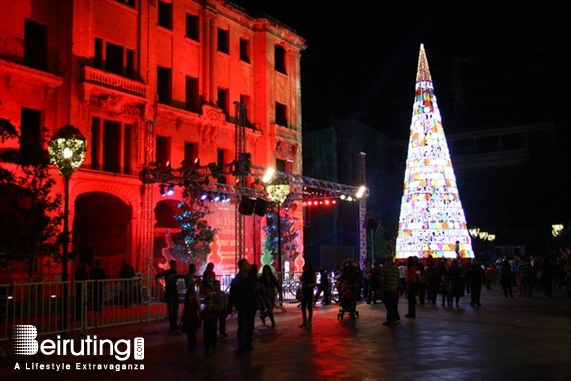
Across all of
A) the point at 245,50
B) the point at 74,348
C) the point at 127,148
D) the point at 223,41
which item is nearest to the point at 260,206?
the point at 127,148

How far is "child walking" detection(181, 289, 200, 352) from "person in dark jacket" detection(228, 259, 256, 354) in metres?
0.74

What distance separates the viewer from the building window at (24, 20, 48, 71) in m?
22.9

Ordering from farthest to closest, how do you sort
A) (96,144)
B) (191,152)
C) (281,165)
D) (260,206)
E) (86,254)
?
(281,165), (191,152), (86,254), (96,144), (260,206)

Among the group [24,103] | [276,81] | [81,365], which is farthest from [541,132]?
[81,365]

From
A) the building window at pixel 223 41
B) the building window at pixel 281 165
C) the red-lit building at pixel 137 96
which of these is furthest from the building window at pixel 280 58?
the building window at pixel 281 165

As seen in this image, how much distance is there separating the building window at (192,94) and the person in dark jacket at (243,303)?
18807 millimetres

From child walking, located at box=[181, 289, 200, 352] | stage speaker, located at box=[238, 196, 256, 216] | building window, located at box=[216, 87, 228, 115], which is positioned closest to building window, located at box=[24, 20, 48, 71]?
stage speaker, located at box=[238, 196, 256, 216]

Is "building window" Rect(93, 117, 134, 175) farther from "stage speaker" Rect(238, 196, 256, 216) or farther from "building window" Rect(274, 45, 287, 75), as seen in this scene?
"building window" Rect(274, 45, 287, 75)

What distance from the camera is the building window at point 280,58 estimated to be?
36781mm

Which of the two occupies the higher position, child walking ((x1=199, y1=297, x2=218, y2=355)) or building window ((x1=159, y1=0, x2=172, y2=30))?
building window ((x1=159, y1=0, x2=172, y2=30))

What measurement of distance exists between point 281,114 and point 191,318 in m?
25.2

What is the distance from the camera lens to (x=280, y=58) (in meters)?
37.2

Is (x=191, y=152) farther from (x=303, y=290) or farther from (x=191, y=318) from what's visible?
(x=191, y=318)

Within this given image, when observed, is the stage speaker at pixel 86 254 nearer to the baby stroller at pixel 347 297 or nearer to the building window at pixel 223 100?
the building window at pixel 223 100
